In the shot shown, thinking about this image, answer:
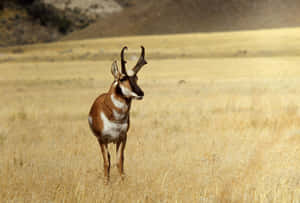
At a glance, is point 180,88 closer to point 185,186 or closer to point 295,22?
point 185,186

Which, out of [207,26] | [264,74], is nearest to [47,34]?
[207,26]

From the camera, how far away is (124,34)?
90688 mm

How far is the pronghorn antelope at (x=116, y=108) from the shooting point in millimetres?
5242

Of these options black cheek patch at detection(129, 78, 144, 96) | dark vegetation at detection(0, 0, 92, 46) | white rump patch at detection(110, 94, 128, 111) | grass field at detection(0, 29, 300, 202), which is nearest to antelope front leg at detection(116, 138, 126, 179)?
grass field at detection(0, 29, 300, 202)

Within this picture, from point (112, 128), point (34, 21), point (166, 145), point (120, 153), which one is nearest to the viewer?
point (112, 128)

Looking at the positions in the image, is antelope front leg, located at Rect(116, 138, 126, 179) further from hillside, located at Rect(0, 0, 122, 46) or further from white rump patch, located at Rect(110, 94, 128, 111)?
hillside, located at Rect(0, 0, 122, 46)

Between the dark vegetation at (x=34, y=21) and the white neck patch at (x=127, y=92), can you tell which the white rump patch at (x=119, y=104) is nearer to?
the white neck patch at (x=127, y=92)

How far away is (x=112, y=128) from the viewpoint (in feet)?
18.5

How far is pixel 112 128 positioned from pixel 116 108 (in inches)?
10.2

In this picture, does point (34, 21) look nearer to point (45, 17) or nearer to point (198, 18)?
point (45, 17)

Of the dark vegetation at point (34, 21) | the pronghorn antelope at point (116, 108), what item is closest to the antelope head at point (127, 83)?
the pronghorn antelope at point (116, 108)

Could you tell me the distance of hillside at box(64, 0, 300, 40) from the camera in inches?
3521

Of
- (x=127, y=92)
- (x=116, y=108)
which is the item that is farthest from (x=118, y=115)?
(x=127, y=92)

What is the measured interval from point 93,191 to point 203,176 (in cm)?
165
